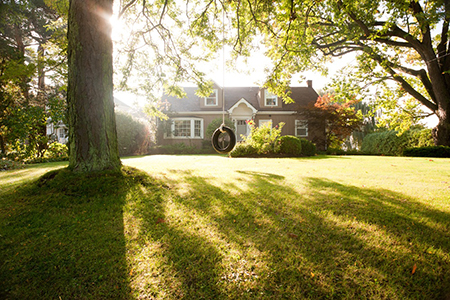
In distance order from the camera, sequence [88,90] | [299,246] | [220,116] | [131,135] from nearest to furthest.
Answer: [299,246]
[88,90]
[131,135]
[220,116]

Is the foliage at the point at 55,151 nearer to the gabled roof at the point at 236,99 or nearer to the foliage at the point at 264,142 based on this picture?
the foliage at the point at 264,142

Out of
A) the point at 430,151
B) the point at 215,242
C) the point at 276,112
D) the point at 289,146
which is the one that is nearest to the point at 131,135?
the point at 289,146

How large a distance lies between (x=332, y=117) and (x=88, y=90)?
17.8 meters

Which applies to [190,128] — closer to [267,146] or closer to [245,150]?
[245,150]

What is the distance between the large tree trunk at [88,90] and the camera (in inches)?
145

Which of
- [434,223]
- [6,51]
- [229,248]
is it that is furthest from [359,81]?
[6,51]

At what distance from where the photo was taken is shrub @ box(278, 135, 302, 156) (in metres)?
12.2

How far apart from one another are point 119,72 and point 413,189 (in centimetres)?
906

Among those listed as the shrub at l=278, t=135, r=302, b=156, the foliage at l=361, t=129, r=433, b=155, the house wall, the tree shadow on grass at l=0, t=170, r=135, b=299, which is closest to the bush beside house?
the shrub at l=278, t=135, r=302, b=156

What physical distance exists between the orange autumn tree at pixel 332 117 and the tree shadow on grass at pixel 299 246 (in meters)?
15.4

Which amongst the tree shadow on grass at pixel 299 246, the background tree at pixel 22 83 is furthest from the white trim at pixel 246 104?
the tree shadow on grass at pixel 299 246

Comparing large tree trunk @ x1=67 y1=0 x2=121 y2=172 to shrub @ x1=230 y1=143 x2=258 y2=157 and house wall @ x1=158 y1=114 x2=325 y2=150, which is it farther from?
house wall @ x1=158 y1=114 x2=325 y2=150

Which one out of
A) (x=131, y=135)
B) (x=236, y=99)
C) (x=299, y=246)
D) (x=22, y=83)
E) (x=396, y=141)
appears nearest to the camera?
(x=299, y=246)

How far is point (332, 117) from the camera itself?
57.2ft
